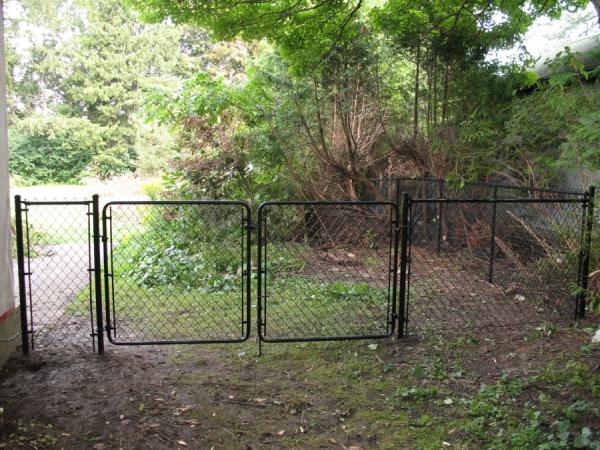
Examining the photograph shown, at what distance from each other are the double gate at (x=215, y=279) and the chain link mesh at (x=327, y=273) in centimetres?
2

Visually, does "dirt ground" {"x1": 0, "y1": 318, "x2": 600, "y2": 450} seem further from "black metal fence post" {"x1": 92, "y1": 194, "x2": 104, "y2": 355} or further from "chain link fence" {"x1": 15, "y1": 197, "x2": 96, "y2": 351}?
"chain link fence" {"x1": 15, "y1": 197, "x2": 96, "y2": 351}

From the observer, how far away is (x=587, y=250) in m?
4.78

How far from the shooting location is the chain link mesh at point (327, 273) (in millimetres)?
4723

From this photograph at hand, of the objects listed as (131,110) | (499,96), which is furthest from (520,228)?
(131,110)

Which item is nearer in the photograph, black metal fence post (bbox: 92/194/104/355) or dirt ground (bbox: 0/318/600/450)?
dirt ground (bbox: 0/318/600/450)

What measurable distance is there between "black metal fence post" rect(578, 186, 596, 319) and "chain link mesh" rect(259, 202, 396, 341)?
1.90 m

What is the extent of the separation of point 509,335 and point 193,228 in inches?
215

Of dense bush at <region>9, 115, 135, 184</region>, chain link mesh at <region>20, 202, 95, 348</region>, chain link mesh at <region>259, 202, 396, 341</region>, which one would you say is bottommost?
chain link mesh at <region>20, 202, 95, 348</region>

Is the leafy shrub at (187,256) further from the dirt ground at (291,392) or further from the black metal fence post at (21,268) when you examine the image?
the black metal fence post at (21,268)

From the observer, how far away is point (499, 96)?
770 centimetres

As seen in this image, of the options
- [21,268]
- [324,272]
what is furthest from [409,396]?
[324,272]

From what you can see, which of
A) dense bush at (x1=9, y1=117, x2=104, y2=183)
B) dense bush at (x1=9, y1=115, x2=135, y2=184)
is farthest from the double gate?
dense bush at (x1=9, y1=117, x2=104, y2=183)

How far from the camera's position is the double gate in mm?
4152

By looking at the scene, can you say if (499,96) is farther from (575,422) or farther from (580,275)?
(575,422)
